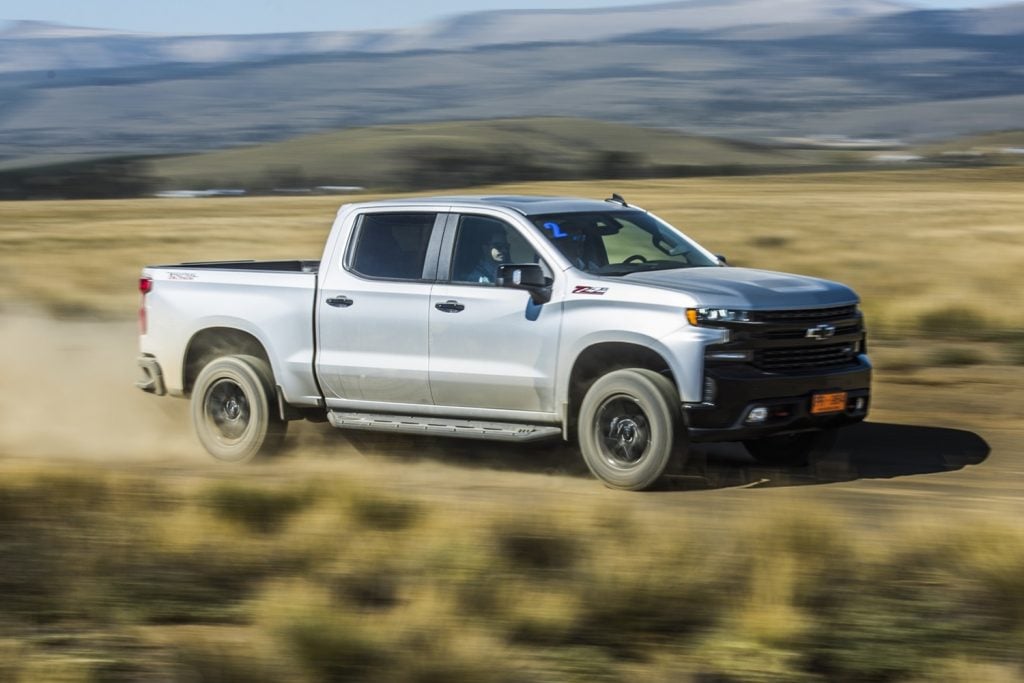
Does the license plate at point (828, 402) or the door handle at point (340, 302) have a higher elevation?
the door handle at point (340, 302)

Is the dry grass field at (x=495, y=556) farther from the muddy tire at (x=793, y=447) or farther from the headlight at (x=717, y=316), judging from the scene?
the headlight at (x=717, y=316)

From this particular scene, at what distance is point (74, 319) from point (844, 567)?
52.5 feet

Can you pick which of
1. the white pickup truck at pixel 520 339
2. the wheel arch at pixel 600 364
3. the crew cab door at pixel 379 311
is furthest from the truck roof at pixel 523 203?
the wheel arch at pixel 600 364

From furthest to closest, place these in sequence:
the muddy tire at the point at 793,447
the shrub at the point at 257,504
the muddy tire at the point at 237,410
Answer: the muddy tire at the point at 237,410 → the muddy tire at the point at 793,447 → the shrub at the point at 257,504

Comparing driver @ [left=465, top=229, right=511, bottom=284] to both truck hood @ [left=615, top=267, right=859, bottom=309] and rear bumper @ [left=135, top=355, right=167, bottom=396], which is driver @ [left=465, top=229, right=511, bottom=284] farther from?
rear bumper @ [left=135, top=355, right=167, bottom=396]

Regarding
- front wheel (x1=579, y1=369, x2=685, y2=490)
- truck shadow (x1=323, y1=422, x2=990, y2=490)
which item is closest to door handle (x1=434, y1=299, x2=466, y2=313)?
front wheel (x1=579, y1=369, x2=685, y2=490)

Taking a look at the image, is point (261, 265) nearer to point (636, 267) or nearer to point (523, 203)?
point (523, 203)

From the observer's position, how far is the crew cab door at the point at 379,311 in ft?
31.1

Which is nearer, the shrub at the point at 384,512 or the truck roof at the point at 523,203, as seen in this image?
the shrub at the point at 384,512

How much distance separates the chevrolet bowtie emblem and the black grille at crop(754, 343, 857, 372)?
59 millimetres

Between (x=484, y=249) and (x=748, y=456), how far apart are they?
2447mm

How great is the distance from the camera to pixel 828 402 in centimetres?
892

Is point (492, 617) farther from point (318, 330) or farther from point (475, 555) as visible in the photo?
point (318, 330)

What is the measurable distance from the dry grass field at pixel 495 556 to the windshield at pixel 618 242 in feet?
4.44
